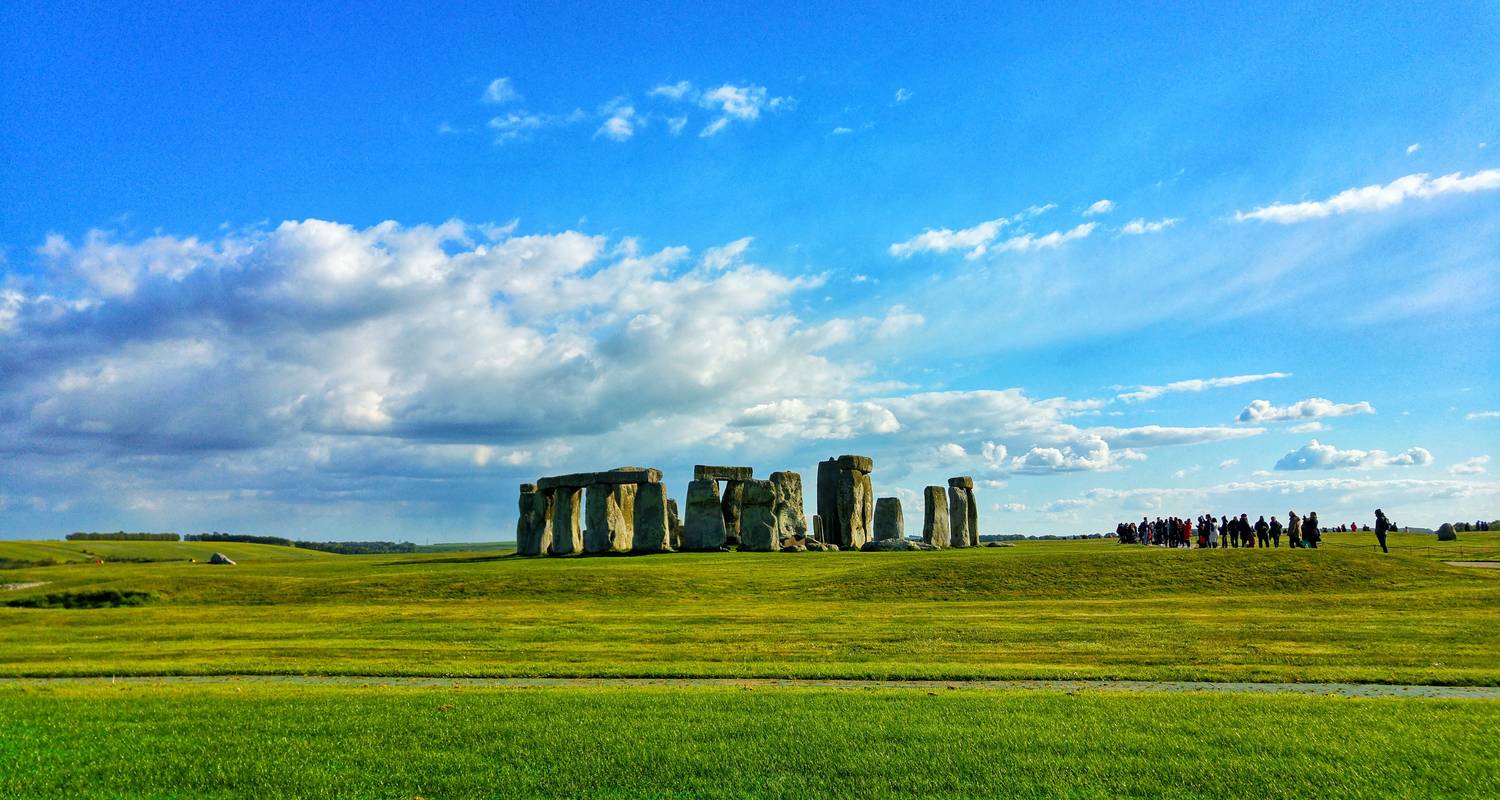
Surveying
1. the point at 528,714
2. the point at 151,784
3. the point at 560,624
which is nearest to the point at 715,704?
the point at 528,714

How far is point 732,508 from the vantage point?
129 feet

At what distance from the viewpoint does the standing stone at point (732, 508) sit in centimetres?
3916

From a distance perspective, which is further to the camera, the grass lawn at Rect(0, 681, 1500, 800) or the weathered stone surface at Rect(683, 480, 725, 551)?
the weathered stone surface at Rect(683, 480, 725, 551)

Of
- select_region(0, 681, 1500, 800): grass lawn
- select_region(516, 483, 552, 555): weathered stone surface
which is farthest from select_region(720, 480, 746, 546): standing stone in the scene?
select_region(0, 681, 1500, 800): grass lawn

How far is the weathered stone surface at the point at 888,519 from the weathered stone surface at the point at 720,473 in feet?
20.9

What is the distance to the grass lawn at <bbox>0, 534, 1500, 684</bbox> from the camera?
13.7 meters

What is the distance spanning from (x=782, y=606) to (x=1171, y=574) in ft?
35.1

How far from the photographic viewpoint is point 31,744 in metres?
8.27

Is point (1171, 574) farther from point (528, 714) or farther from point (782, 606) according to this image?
point (528, 714)

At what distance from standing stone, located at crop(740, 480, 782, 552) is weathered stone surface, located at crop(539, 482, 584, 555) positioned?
7459mm

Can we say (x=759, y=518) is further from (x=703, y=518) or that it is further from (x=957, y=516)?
(x=957, y=516)

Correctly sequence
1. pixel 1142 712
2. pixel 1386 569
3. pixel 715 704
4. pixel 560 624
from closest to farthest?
1. pixel 1142 712
2. pixel 715 704
3. pixel 560 624
4. pixel 1386 569

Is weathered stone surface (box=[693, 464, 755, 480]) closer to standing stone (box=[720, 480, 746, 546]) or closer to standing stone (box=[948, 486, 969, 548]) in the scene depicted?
standing stone (box=[720, 480, 746, 546])

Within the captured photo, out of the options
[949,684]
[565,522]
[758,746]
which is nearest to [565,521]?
[565,522]
